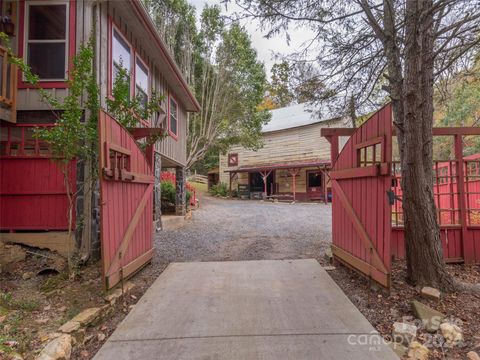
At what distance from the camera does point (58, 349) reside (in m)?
2.35

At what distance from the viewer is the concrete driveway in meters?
2.38

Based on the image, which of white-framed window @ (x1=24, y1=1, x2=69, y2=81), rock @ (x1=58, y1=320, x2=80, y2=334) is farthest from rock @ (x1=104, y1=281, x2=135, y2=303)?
white-framed window @ (x1=24, y1=1, x2=69, y2=81)

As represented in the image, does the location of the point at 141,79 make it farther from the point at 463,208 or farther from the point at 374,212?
the point at 463,208

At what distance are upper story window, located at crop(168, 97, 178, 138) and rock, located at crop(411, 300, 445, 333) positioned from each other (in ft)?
25.7

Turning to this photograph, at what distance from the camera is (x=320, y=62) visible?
5.23 m

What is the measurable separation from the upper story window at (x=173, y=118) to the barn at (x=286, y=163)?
9.60 m

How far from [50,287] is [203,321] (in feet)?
7.42

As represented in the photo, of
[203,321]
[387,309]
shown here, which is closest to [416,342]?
[387,309]

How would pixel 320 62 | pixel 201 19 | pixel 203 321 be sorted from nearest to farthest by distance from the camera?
pixel 203 321 → pixel 320 62 → pixel 201 19

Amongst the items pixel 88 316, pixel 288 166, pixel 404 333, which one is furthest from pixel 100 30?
pixel 288 166

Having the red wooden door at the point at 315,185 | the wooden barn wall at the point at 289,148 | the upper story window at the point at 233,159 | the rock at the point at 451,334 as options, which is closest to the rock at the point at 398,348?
the rock at the point at 451,334

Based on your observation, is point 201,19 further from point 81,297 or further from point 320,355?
point 320,355

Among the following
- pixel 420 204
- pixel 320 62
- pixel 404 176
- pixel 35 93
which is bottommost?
pixel 420 204

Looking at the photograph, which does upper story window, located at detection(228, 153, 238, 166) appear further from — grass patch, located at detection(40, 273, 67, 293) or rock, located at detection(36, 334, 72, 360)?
rock, located at detection(36, 334, 72, 360)
